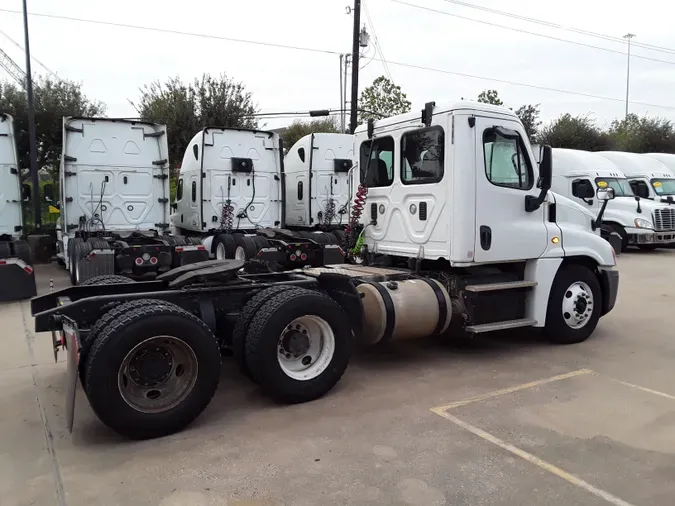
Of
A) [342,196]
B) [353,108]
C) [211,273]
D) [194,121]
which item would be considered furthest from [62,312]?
[194,121]

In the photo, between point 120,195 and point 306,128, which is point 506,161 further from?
point 306,128

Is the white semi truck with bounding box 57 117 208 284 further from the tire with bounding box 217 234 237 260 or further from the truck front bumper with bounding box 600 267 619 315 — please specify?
the truck front bumper with bounding box 600 267 619 315

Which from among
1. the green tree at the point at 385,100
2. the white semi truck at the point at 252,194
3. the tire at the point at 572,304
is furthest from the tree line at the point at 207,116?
the tire at the point at 572,304

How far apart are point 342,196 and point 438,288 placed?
30.2ft

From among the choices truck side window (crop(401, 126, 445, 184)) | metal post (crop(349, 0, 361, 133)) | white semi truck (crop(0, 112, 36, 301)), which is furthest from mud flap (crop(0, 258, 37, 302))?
metal post (crop(349, 0, 361, 133))

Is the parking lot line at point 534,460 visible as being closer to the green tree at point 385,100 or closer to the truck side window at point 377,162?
the truck side window at point 377,162

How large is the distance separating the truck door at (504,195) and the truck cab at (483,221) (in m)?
0.01

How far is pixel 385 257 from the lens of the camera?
7281 mm

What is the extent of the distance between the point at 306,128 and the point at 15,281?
27.9 metres

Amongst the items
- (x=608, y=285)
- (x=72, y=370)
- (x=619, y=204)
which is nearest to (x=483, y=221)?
(x=608, y=285)

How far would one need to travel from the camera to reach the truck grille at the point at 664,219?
17480 mm

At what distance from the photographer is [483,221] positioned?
6.07m

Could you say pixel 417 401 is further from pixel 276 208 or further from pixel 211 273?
pixel 276 208

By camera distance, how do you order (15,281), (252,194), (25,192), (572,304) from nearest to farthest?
(572,304) → (15,281) → (25,192) → (252,194)
